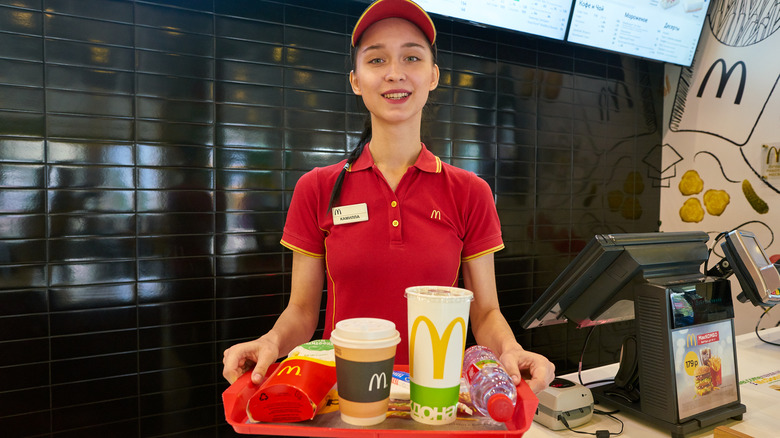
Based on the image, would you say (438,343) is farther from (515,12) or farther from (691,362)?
(515,12)

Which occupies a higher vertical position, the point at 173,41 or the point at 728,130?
the point at 173,41

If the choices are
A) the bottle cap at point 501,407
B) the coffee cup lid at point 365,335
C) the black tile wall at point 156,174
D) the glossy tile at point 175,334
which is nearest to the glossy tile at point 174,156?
the black tile wall at point 156,174

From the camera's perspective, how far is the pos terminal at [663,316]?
1.09 metres

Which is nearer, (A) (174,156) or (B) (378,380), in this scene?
(B) (378,380)

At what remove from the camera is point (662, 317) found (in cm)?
108

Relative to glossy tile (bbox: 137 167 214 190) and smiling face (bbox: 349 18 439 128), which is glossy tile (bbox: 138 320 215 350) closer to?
glossy tile (bbox: 137 167 214 190)

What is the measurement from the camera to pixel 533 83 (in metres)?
2.97

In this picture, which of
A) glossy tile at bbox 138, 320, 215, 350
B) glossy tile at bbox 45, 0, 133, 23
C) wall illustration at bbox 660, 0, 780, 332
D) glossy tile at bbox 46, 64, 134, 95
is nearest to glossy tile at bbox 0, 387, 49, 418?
glossy tile at bbox 138, 320, 215, 350

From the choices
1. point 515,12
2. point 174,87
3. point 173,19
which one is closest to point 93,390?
point 174,87

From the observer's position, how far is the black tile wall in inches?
75.2

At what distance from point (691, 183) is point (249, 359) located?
11.1 feet

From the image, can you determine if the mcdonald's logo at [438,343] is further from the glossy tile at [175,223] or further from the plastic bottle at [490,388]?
the glossy tile at [175,223]

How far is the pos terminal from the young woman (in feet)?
0.76

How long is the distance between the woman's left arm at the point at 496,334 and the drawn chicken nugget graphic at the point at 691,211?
2.65m
